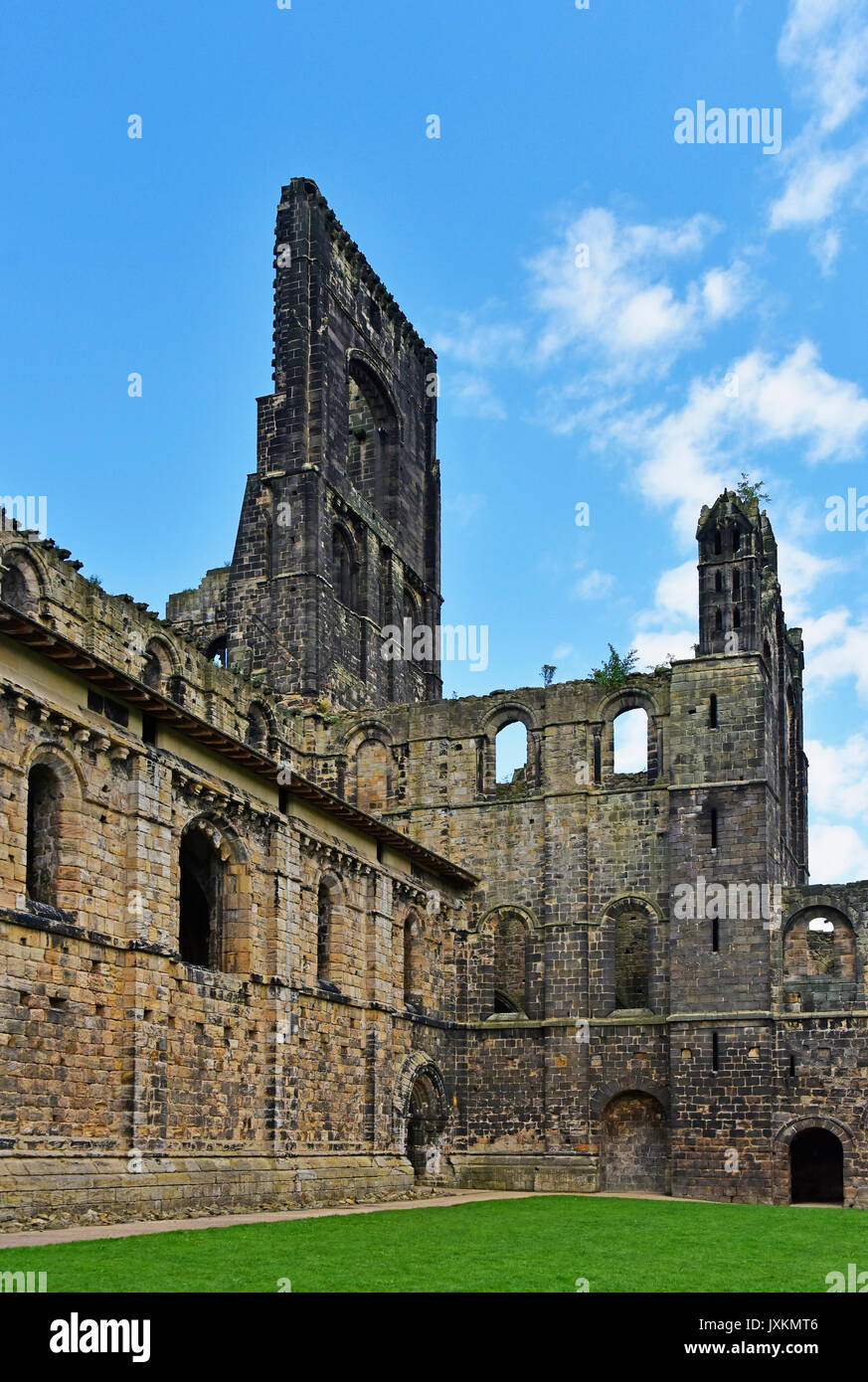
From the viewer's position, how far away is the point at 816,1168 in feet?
126

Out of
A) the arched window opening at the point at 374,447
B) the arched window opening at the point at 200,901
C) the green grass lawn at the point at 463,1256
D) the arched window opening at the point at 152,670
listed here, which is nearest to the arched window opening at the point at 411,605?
the arched window opening at the point at 374,447

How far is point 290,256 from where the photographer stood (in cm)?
4522

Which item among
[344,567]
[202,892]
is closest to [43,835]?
[202,892]

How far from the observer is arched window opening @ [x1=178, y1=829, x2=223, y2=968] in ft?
93.4

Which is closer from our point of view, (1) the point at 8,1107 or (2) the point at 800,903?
(1) the point at 8,1107

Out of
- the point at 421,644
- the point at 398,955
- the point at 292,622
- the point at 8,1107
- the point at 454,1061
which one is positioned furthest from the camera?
the point at 421,644

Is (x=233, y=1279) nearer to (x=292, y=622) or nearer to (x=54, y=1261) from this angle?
(x=54, y=1261)

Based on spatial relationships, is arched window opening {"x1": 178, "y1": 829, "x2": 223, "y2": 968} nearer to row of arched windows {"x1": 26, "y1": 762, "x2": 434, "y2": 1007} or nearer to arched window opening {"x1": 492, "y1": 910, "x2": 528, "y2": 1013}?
row of arched windows {"x1": 26, "y1": 762, "x2": 434, "y2": 1007}

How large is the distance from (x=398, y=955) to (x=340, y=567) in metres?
14.2

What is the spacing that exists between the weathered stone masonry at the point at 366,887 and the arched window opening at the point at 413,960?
8 cm

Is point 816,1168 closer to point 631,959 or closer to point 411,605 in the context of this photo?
point 631,959

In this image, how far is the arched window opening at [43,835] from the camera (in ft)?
76.4

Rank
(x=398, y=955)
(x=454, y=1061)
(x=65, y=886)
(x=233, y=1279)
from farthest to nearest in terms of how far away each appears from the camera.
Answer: (x=454, y=1061), (x=398, y=955), (x=65, y=886), (x=233, y=1279)
